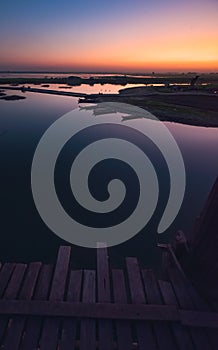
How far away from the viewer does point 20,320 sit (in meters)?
5.13

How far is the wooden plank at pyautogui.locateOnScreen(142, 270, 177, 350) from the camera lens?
193 inches

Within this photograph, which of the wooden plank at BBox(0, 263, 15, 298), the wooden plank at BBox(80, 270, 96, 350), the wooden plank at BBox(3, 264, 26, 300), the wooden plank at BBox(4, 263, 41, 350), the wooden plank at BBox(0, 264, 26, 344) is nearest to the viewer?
the wooden plank at BBox(4, 263, 41, 350)

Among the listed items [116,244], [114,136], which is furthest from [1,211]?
[114,136]

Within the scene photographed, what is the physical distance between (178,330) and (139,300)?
95 cm

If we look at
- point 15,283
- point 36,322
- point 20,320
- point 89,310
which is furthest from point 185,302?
point 15,283

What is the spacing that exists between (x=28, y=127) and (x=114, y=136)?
1017 centimetres

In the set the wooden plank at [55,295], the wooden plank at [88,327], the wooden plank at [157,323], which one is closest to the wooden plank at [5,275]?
the wooden plank at [55,295]

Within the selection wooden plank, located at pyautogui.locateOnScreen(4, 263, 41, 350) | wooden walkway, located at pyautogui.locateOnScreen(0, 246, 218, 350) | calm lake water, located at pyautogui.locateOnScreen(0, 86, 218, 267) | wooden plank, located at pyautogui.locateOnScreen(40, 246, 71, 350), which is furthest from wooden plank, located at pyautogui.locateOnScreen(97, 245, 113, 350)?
calm lake water, located at pyautogui.locateOnScreen(0, 86, 218, 267)

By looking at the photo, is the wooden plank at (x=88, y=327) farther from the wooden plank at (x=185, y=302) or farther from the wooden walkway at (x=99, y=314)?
the wooden plank at (x=185, y=302)

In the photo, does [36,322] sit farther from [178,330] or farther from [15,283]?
[178,330]

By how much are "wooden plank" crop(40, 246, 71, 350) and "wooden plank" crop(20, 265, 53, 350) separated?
4.3 inches

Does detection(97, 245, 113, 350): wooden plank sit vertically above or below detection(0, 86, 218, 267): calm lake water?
below

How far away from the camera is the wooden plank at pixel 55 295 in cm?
481

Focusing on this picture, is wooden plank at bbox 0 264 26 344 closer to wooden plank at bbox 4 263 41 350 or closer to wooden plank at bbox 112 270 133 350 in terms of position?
wooden plank at bbox 4 263 41 350
